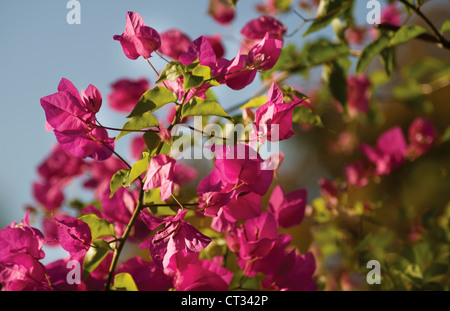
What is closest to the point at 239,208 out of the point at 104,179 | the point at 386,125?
the point at 104,179

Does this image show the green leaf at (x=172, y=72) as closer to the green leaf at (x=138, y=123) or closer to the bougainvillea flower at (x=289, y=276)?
the green leaf at (x=138, y=123)

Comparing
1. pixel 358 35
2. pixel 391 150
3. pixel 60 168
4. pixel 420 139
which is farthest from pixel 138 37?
pixel 358 35

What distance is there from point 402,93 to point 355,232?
50 cm

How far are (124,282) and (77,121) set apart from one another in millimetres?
222

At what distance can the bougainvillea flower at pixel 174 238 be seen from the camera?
0.43m

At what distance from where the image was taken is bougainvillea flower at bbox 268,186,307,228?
61cm

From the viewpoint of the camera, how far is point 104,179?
104 centimetres

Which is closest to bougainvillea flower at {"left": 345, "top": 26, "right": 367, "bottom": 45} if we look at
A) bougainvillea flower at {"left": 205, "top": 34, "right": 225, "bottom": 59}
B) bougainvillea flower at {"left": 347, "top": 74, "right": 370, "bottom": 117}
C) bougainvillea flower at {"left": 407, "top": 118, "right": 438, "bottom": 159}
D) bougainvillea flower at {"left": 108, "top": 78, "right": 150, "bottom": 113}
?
bougainvillea flower at {"left": 347, "top": 74, "right": 370, "bottom": 117}

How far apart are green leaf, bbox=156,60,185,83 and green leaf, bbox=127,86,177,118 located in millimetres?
16

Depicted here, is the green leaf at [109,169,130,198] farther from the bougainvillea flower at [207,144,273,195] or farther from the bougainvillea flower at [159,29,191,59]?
the bougainvillea flower at [159,29,191,59]

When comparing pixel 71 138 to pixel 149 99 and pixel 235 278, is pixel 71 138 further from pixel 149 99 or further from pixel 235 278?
pixel 235 278

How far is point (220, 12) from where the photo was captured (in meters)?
0.99

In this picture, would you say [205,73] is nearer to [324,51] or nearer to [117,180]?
[117,180]
